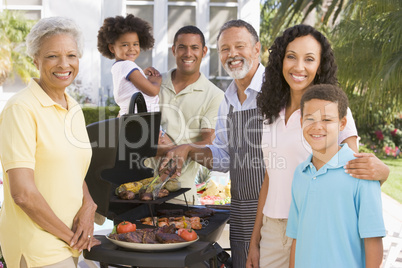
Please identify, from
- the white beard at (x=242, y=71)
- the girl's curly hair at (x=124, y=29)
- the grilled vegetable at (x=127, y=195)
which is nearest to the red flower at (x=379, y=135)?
the girl's curly hair at (x=124, y=29)

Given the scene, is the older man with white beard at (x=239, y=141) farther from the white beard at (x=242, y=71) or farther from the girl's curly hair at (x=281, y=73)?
the girl's curly hair at (x=281, y=73)

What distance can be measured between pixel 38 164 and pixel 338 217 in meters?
1.16

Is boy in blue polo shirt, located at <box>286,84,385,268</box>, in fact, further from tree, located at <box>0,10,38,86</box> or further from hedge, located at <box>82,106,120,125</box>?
tree, located at <box>0,10,38,86</box>

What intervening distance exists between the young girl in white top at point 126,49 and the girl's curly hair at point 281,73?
1.35m

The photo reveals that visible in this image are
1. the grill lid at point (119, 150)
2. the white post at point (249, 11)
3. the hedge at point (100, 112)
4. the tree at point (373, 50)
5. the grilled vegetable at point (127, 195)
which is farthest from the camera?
the hedge at point (100, 112)

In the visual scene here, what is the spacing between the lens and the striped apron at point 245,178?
274cm

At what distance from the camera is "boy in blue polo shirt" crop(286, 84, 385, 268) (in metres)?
1.86

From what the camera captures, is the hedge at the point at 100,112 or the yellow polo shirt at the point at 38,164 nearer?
the yellow polo shirt at the point at 38,164

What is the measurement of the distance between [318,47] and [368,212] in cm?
83

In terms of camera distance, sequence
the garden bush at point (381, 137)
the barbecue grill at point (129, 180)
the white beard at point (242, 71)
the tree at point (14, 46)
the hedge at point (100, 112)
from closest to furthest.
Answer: the barbecue grill at point (129, 180), the white beard at point (242, 71), the hedge at point (100, 112), the tree at point (14, 46), the garden bush at point (381, 137)

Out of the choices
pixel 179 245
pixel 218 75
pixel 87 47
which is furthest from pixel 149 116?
pixel 87 47

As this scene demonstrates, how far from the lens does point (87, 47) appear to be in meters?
9.19

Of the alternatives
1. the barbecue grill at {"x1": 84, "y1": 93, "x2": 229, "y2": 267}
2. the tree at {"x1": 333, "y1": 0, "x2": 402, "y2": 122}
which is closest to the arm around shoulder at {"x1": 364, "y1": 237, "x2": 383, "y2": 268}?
the barbecue grill at {"x1": 84, "y1": 93, "x2": 229, "y2": 267}

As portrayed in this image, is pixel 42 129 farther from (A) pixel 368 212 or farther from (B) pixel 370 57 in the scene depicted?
(B) pixel 370 57
